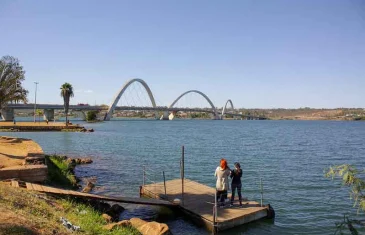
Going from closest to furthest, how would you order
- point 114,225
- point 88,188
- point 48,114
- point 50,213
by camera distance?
point 50,213
point 114,225
point 88,188
point 48,114

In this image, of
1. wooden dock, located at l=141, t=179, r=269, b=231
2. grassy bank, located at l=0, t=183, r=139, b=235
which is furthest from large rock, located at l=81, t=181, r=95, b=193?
grassy bank, located at l=0, t=183, r=139, b=235

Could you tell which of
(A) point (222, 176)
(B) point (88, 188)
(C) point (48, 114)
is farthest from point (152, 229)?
(C) point (48, 114)

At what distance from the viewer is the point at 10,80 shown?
Answer: 22391 mm

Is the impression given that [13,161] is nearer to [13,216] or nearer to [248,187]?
[13,216]

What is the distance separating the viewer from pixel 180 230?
1184 cm

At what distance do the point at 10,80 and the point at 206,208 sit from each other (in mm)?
17483

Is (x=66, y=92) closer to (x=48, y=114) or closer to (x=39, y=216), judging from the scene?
(x=48, y=114)

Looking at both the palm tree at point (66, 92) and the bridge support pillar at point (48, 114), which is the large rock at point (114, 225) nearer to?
the palm tree at point (66, 92)

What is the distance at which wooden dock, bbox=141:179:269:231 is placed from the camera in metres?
11.5

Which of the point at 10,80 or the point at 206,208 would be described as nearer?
the point at 206,208

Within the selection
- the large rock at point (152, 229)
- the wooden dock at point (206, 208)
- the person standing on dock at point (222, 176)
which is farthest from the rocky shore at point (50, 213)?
the person standing on dock at point (222, 176)

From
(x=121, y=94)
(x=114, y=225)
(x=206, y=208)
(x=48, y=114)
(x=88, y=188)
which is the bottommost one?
(x=88, y=188)

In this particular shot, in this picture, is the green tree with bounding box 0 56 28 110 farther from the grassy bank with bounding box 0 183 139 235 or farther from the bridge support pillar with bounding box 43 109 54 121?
the bridge support pillar with bounding box 43 109 54 121

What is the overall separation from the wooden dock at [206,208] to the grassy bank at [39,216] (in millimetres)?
3124
